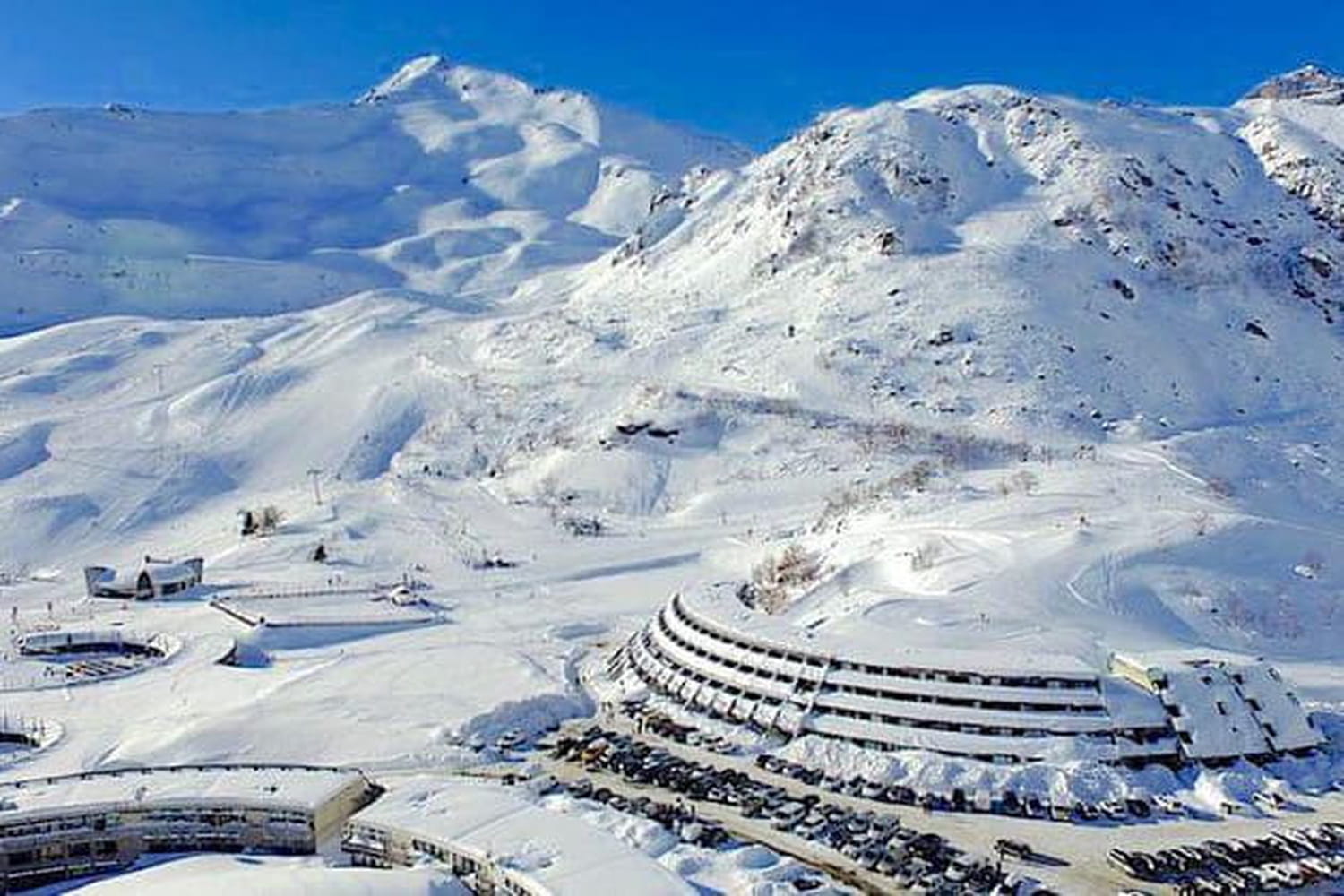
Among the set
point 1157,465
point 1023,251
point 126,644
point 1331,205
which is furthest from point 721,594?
point 1331,205

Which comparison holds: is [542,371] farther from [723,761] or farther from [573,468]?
[723,761]

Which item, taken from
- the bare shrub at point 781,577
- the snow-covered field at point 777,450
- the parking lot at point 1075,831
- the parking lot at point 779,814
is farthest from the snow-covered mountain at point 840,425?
the parking lot at point 1075,831

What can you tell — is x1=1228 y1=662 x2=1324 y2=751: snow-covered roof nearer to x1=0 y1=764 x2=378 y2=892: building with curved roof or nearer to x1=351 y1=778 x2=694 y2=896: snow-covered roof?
x1=351 y1=778 x2=694 y2=896: snow-covered roof

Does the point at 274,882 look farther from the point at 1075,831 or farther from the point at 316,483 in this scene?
the point at 316,483

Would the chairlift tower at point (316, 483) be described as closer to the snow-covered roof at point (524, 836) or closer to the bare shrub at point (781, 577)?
the bare shrub at point (781, 577)

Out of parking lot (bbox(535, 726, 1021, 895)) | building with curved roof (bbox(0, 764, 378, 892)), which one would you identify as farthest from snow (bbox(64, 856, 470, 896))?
parking lot (bbox(535, 726, 1021, 895))

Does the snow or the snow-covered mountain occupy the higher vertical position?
the snow-covered mountain
